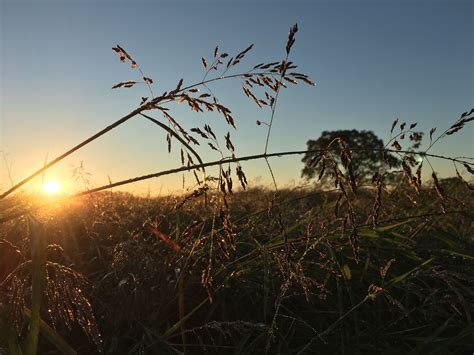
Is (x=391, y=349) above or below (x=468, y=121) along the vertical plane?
below

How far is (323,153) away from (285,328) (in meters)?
1.12

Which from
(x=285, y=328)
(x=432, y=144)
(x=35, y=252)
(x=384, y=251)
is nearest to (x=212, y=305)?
(x=285, y=328)

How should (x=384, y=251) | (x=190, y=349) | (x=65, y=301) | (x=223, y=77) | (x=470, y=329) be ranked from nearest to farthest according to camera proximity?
(x=65, y=301)
(x=223, y=77)
(x=470, y=329)
(x=190, y=349)
(x=384, y=251)

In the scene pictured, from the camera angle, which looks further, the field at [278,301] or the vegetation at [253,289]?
the field at [278,301]

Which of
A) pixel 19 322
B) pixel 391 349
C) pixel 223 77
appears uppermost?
pixel 223 77

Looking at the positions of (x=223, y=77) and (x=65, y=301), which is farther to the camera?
(x=223, y=77)

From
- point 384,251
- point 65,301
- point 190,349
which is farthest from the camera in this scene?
point 384,251

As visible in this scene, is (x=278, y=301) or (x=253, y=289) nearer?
(x=278, y=301)

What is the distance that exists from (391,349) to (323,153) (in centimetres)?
111

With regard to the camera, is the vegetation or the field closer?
the vegetation

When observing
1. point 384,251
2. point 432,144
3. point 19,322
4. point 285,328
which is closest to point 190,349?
point 285,328

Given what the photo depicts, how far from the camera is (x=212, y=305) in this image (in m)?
2.28

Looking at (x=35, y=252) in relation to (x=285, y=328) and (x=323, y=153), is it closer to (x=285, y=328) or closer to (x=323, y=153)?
(x=323, y=153)

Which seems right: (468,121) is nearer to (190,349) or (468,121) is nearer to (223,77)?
(223,77)
